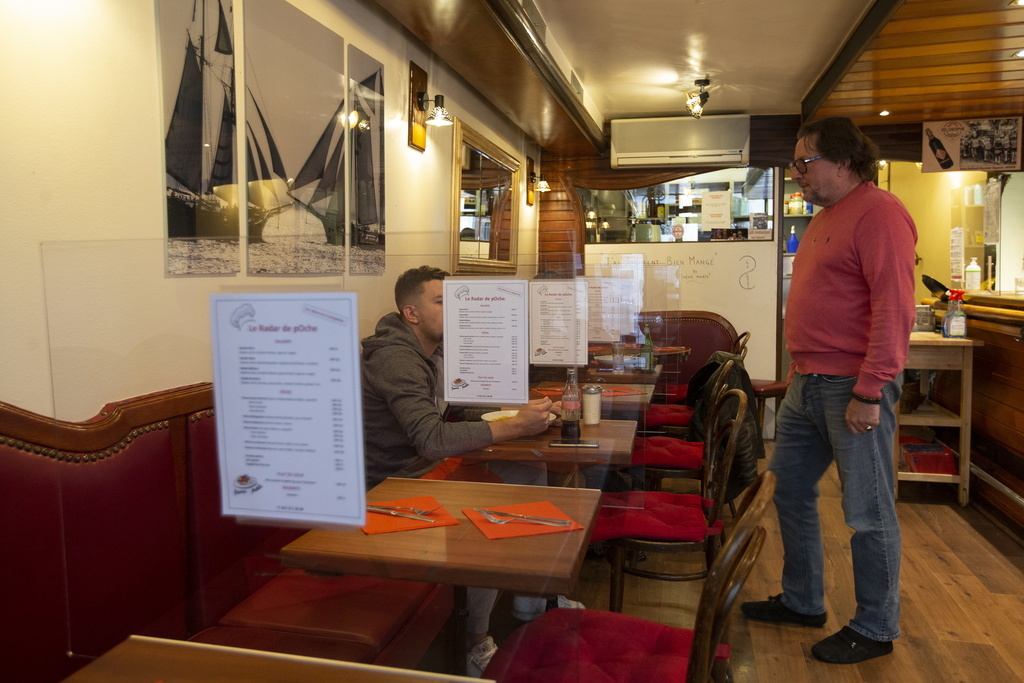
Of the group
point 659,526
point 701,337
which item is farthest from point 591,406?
point 701,337

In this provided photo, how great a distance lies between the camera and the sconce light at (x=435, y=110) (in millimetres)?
3592

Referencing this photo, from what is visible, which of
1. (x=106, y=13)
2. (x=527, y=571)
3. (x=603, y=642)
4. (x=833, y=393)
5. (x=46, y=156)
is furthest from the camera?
(x=833, y=393)

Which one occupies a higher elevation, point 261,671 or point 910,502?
point 261,671

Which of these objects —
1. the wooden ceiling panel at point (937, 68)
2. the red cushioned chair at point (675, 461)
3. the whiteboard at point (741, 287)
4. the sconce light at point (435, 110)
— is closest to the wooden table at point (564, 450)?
the red cushioned chair at point (675, 461)

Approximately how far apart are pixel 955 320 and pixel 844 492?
232 centimetres

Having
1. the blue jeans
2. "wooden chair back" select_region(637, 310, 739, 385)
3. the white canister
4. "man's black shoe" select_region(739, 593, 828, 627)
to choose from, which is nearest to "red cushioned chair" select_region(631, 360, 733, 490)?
the blue jeans

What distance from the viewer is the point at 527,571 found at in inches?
39.9

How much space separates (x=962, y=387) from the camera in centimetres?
410

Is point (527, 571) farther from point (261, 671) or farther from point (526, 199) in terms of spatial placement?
point (526, 199)

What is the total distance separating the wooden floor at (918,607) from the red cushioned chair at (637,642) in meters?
0.33

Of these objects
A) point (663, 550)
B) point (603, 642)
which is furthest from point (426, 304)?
point (663, 550)

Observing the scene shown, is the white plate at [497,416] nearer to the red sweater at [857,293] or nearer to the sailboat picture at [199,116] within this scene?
the sailboat picture at [199,116]

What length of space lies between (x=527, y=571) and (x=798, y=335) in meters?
1.74

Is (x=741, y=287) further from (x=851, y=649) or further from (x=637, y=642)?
(x=637, y=642)
